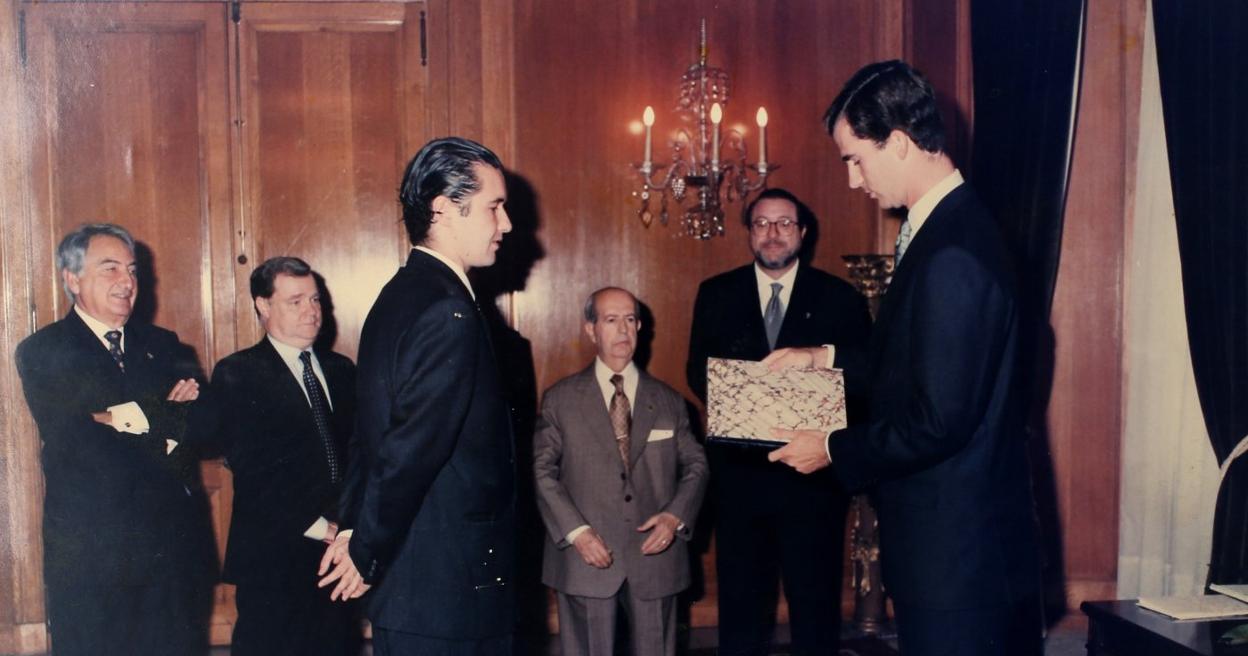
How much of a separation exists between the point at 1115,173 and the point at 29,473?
475 centimetres

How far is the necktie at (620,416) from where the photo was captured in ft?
11.6

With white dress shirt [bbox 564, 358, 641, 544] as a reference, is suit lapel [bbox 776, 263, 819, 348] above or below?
above

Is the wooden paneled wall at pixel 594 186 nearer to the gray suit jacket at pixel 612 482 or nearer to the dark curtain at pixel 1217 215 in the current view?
the dark curtain at pixel 1217 215

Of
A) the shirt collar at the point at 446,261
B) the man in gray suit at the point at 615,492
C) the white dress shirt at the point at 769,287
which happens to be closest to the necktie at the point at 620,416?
the man in gray suit at the point at 615,492

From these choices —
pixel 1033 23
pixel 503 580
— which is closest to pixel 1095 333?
pixel 1033 23

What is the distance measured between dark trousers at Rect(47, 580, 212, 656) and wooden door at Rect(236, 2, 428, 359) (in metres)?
1.52

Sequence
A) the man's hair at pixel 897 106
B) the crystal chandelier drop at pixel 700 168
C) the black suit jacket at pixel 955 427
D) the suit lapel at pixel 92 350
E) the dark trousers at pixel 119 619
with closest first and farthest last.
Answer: the black suit jacket at pixel 955 427
the man's hair at pixel 897 106
the dark trousers at pixel 119 619
the suit lapel at pixel 92 350
the crystal chandelier drop at pixel 700 168

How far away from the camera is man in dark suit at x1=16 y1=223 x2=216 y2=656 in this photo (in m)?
2.92

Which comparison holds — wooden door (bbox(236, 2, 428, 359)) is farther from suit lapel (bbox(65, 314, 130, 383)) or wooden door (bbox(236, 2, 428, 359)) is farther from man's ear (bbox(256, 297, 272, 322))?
suit lapel (bbox(65, 314, 130, 383))

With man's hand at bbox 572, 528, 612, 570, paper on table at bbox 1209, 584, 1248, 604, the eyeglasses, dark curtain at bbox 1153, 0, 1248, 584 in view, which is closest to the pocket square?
man's hand at bbox 572, 528, 612, 570

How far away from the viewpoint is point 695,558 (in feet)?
14.7

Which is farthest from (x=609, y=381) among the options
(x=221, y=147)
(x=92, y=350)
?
(x=221, y=147)

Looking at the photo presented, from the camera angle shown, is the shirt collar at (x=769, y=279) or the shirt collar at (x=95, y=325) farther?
the shirt collar at (x=769, y=279)

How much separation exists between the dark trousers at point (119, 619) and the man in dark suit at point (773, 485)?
1.88 metres
